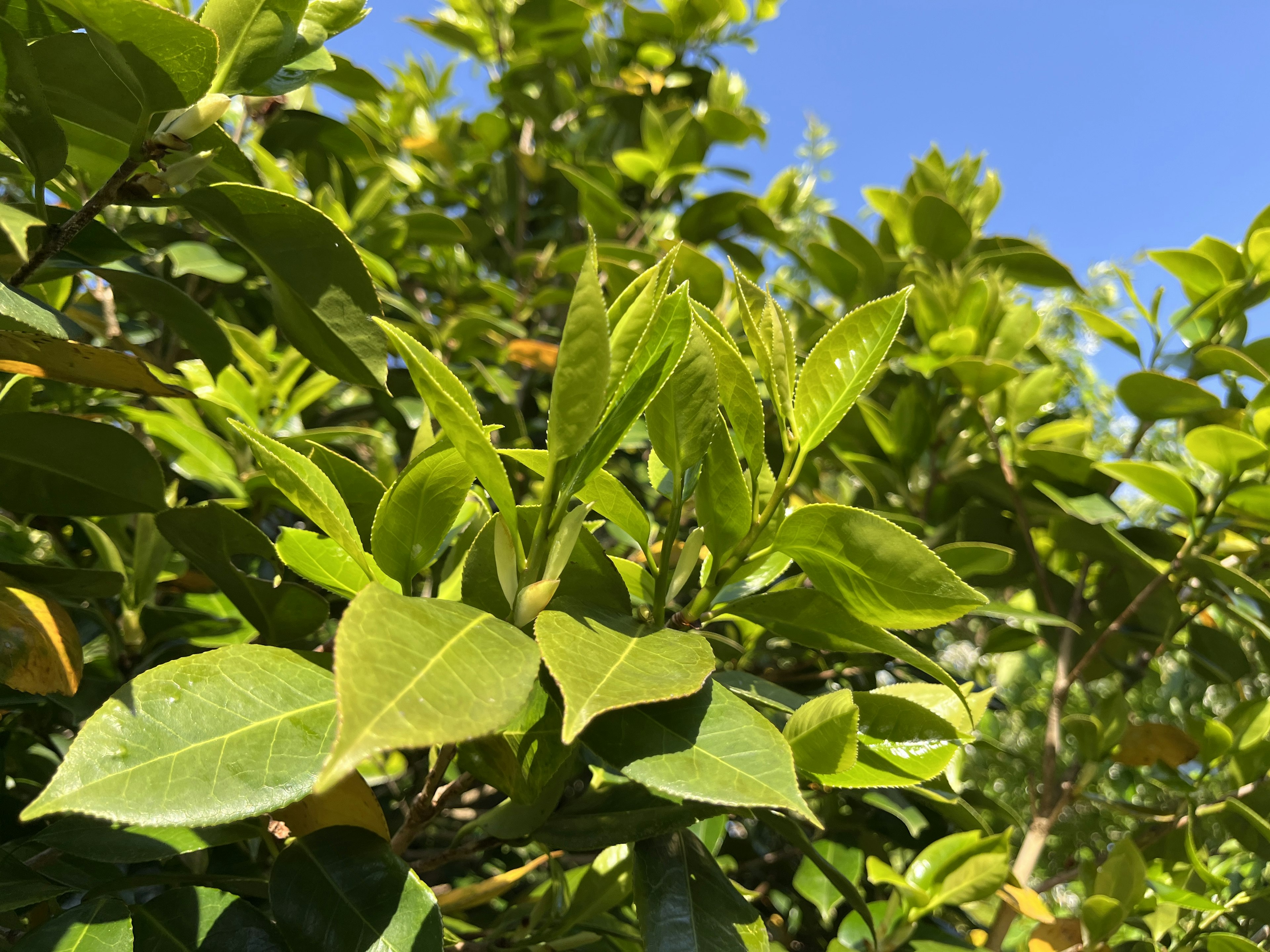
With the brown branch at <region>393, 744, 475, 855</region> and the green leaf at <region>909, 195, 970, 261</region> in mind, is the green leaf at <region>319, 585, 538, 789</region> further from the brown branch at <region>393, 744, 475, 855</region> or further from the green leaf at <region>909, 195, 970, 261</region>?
the green leaf at <region>909, 195, 970, 261</region>

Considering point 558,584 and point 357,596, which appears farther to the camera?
point 558,584

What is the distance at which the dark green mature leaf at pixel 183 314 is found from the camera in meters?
1.07

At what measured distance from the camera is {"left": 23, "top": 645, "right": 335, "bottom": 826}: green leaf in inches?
22.1

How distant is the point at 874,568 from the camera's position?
0.74 m

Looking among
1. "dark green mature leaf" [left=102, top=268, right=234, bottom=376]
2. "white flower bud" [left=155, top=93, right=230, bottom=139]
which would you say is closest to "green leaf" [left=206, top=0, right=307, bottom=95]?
"white flower bud" [left=155, top=93, right=230, bottom=139]

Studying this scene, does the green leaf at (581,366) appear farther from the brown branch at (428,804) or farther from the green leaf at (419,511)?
the brown branch at (428,804)

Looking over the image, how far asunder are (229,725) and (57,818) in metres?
0.38

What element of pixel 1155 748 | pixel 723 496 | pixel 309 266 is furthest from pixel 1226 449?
pixel 309 266

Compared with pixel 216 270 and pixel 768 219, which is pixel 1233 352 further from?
pixel 216 270

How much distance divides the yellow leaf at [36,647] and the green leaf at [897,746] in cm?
76

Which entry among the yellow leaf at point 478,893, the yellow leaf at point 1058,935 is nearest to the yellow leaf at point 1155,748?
the yellow leaf at point 1058,935

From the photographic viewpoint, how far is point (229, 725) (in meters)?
0.63

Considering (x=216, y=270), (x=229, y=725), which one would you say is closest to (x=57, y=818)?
(x=229, y=725)

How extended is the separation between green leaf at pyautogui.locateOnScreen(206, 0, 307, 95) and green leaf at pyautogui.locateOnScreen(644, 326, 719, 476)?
56 cm
